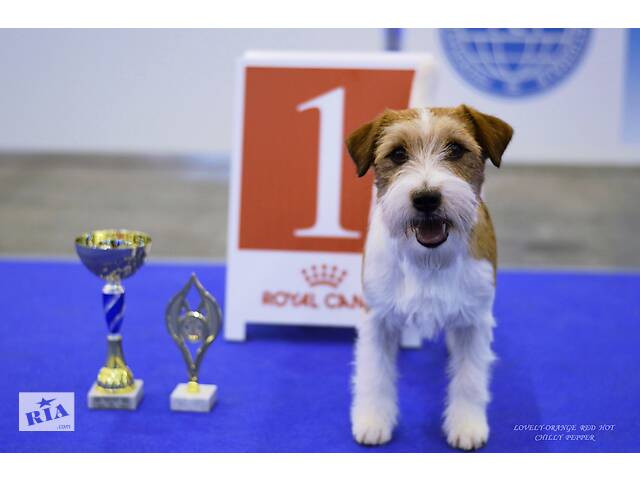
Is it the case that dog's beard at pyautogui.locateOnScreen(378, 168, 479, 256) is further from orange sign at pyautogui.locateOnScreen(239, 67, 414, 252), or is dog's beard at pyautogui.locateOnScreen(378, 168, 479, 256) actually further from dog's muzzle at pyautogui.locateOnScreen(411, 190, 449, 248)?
orange sign at pyautogui.locateOnScreen(239, 67, 414, 252)

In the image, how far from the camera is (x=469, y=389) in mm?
2457

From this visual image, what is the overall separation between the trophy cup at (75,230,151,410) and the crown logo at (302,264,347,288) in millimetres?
787

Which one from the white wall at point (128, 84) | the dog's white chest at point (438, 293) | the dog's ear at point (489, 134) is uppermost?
the white wall at point (128, 84)

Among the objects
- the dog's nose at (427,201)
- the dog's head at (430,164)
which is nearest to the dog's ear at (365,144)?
the dog's head at (430,164)

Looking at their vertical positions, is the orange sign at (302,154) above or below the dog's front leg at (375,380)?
above

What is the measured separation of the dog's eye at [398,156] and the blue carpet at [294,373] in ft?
2.92

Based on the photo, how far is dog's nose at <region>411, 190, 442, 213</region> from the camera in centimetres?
198

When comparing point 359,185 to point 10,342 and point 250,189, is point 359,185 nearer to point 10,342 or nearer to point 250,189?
point 250,189

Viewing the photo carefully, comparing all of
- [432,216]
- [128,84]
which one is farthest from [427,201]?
[128,84]

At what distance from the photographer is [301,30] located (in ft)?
12.1

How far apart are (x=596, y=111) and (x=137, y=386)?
4728 mm

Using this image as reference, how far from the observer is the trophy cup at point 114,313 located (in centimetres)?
257

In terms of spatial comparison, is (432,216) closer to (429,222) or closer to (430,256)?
(429,222)

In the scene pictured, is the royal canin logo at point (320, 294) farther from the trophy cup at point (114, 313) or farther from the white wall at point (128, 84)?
the white wall at point (128, 84)
